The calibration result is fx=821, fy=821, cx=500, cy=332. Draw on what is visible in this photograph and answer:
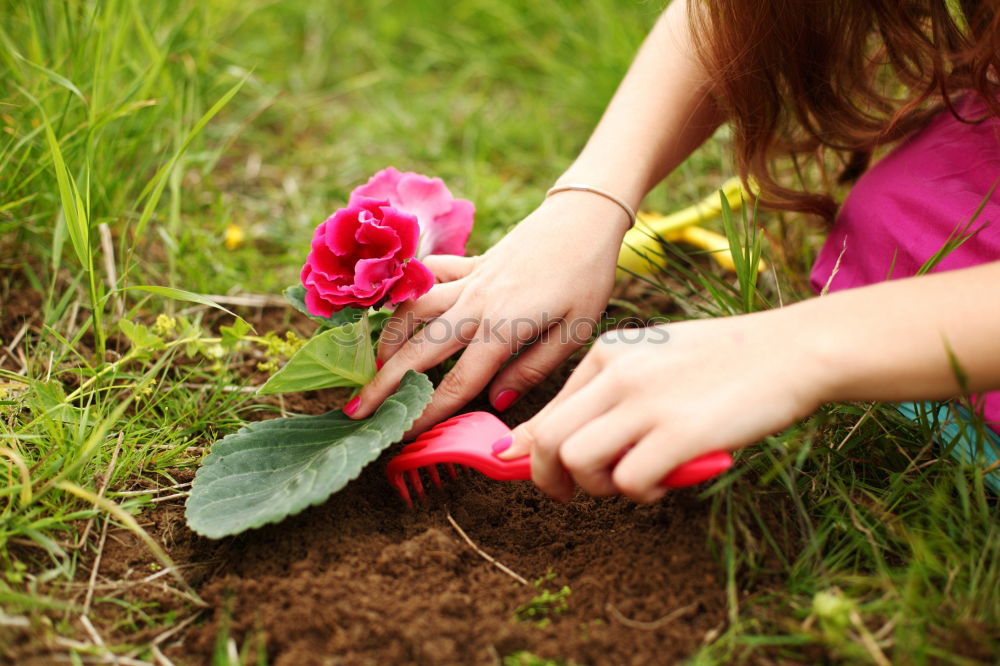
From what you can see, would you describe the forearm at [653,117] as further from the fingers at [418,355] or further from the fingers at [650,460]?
the fingers at [650,460]

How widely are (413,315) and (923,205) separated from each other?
3.30 feet

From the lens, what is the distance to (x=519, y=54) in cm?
331

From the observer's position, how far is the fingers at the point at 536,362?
5.11 ft

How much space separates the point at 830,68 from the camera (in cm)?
168

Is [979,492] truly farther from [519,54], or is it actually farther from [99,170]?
[519,54]

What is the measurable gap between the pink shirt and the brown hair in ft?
0.18

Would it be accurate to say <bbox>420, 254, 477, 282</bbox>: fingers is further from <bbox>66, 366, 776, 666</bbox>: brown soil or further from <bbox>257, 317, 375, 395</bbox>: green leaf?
<bbox>66, 366, 776, 666</bbox>: brown soil

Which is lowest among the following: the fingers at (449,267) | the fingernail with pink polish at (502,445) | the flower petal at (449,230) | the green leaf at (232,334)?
the green leaf at (232,334)

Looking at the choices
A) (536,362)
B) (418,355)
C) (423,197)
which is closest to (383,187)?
(423,197)

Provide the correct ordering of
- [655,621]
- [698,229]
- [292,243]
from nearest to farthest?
1. [655,621]
2. [698,229]
3. [292,243]

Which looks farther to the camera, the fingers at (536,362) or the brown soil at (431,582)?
the fingers at (536,362)

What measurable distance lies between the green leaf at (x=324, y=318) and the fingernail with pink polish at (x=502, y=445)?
1.41ft

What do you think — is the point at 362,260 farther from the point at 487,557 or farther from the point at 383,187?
the point at 487,557

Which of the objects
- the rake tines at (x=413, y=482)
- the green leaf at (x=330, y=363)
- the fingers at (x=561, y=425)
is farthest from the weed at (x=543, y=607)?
the green leaf at (x=330, y=363)
